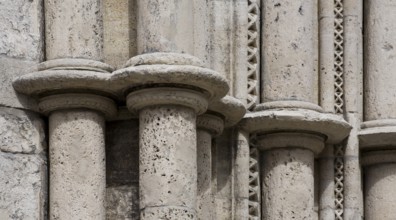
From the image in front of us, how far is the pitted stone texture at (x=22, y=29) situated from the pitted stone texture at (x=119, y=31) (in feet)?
1.18

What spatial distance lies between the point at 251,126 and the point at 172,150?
1276 mm

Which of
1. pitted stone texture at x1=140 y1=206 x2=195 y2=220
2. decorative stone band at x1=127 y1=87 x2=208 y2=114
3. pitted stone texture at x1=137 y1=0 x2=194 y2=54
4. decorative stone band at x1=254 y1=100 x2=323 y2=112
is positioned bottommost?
pitted stone texture at x1=140 y1=206 x2=195 y2=220

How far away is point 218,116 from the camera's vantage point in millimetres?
8211

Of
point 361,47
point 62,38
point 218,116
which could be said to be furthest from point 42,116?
point 361,47

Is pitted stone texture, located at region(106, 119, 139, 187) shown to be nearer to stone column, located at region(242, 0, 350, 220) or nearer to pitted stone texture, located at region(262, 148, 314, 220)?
stone column, located at region(242, 0, 350, 220)

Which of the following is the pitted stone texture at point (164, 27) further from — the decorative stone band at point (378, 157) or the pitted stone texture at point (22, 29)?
the decorative stone band at point (378, 157)

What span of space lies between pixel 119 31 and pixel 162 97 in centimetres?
60

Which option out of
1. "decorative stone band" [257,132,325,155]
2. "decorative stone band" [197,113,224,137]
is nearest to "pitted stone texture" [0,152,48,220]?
"decorative stone band" [197,113,224,137]

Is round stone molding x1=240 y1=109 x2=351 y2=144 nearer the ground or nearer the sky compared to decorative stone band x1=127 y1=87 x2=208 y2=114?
nearer the sky

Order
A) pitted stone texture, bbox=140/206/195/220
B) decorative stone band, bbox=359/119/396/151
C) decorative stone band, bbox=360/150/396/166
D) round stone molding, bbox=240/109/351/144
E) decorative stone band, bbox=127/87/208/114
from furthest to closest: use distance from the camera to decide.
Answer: decorative stone band, bbox=360/150/396/166
decorative stone band, bbox=359/119/396/151
round stone molding, bbox=240/109/351/144
decorative stone band, bbox=127/87/208/114
pitted stone texture, bbox=140/206/195/220

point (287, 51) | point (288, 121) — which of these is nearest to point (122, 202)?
point (288, 121)

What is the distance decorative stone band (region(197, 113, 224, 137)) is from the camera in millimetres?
8086

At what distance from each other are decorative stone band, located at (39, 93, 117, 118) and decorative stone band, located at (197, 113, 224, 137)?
2.14ft

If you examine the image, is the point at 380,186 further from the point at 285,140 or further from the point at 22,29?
the point at 22,29
